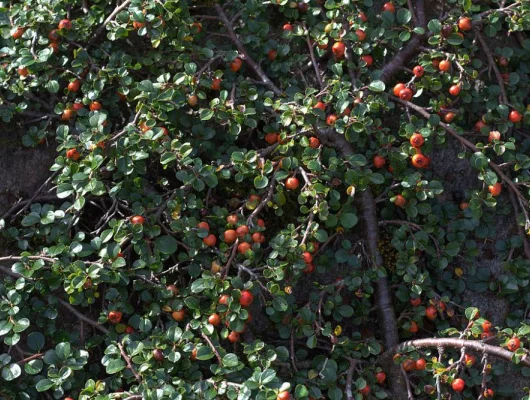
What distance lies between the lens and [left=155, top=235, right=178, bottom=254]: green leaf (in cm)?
280

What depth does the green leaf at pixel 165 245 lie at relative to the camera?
2.80m

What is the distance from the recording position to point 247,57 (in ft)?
10.6

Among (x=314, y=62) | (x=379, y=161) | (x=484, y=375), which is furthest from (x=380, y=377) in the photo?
(x=314, y=62)

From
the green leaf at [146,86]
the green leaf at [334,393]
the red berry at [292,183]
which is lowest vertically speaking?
the green leaf at [334,393]

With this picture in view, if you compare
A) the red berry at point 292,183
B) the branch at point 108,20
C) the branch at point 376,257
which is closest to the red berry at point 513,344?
the branch at point 376,257

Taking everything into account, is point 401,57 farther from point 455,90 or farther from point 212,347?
point 212,347

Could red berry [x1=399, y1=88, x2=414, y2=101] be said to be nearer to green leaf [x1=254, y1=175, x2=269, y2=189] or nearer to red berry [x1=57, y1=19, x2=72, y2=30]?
green leaf [x1=254, y1=175, x2=269, y2=189]

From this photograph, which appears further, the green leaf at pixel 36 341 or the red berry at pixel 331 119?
the red berry at pixel 331 119

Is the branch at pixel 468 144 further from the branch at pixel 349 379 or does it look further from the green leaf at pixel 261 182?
the branch at pixel 349 379

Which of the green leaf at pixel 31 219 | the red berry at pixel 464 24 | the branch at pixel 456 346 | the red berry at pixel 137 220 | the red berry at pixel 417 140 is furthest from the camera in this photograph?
the red berry at pixel 464 24

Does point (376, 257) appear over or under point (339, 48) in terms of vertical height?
under

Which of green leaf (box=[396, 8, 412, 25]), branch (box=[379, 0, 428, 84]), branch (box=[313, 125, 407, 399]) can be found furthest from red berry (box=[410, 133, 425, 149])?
green leaf (box=[396, 8, 412, 25])

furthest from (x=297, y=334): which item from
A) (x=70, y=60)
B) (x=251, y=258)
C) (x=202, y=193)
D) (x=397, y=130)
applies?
(x=70, y=60)

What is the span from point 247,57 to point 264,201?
2.29ft
